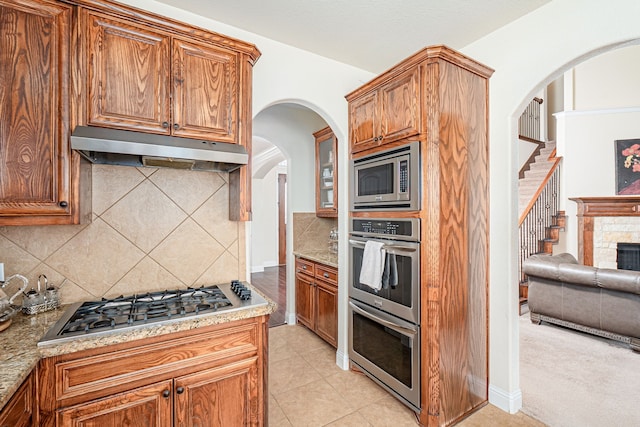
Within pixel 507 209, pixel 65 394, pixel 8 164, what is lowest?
pixel 65 394

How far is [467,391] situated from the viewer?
7.06 ft

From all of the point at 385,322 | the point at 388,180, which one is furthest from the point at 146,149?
the point at 385,322

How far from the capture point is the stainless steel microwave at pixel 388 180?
6.83 feet

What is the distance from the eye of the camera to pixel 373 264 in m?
2.35

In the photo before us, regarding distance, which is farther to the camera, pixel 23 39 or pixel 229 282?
pixel 229 282

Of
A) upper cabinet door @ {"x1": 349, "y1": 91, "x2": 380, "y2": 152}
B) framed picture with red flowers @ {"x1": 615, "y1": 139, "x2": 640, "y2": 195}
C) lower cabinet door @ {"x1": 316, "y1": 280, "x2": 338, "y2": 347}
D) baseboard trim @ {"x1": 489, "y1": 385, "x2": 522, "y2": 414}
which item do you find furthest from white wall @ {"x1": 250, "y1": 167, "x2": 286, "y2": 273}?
framed picture with red flowers @ {"x1": 615, "y1": 139, "x2": 640, "y2": 195}

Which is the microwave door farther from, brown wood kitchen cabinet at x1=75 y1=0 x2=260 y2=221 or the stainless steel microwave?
brown wood kitchen cabinet at x1=75 y1=0 x2=260 y2=221

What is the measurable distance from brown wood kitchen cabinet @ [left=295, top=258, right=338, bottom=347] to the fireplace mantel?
5.55 m

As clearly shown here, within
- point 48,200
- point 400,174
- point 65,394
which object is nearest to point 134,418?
point 65,394

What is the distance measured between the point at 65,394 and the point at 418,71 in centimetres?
252

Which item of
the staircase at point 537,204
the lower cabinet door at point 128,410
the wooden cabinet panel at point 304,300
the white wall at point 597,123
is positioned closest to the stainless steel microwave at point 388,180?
the wooden cabinet panel at point 304,300

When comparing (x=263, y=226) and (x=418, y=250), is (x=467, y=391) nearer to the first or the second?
(x=418, y=250)

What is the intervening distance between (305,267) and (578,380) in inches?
105

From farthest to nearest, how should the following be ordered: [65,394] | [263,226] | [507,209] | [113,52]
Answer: [263,226] → [507,209] → [113,52] → [65,394]
